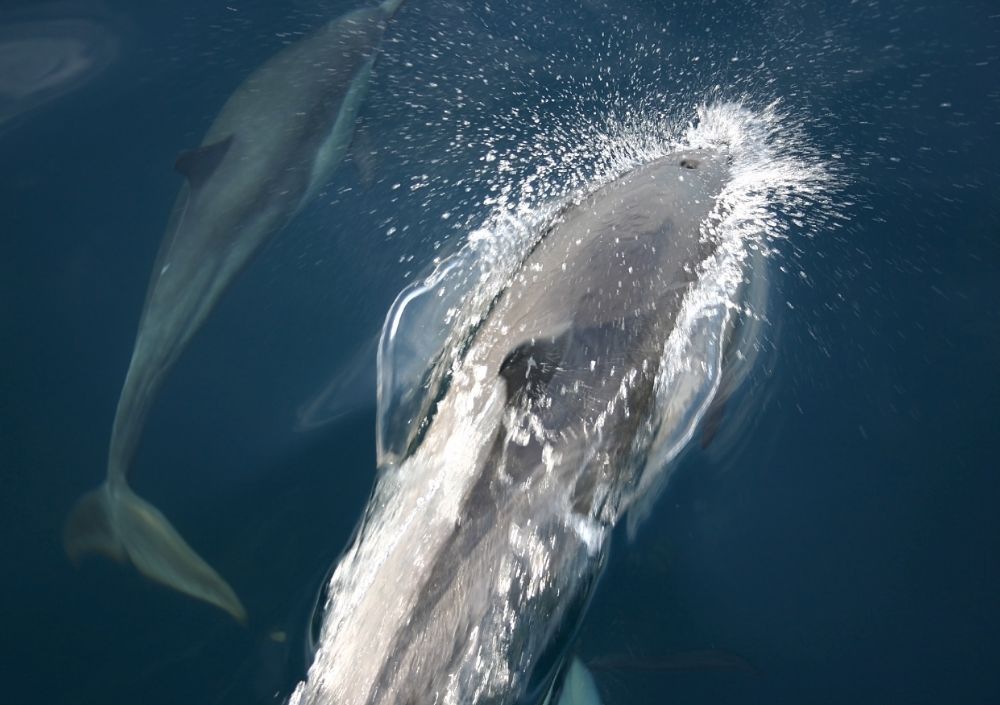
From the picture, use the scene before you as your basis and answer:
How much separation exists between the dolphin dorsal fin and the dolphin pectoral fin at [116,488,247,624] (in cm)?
247

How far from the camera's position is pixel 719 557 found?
4332 mm

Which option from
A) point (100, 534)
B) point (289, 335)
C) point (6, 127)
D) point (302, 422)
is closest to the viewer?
point (100, 534)

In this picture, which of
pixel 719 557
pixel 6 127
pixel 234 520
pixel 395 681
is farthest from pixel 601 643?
pixel 6 127

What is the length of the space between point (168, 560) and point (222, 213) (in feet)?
8.53

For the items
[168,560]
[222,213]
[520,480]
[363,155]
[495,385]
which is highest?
[222,213]

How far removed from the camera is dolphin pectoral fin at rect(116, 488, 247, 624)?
400 centimetres

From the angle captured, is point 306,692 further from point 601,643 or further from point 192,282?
point 192,282

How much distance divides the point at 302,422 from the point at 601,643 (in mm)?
2112

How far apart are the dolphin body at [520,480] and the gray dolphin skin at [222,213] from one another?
979mm

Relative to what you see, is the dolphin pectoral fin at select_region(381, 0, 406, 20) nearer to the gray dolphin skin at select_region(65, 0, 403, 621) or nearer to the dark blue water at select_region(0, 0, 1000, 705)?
the gray dolphin skin at select_region(65, 0, 403, 621)

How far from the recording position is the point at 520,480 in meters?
3.65

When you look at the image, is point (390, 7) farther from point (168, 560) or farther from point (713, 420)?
point (168, 560)

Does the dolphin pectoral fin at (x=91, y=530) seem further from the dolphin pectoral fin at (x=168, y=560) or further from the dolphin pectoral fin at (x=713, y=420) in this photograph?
the dolphin pectoral fin at (x=713, y=420)

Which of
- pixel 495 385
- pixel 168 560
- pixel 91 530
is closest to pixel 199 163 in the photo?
pixel 91 530
